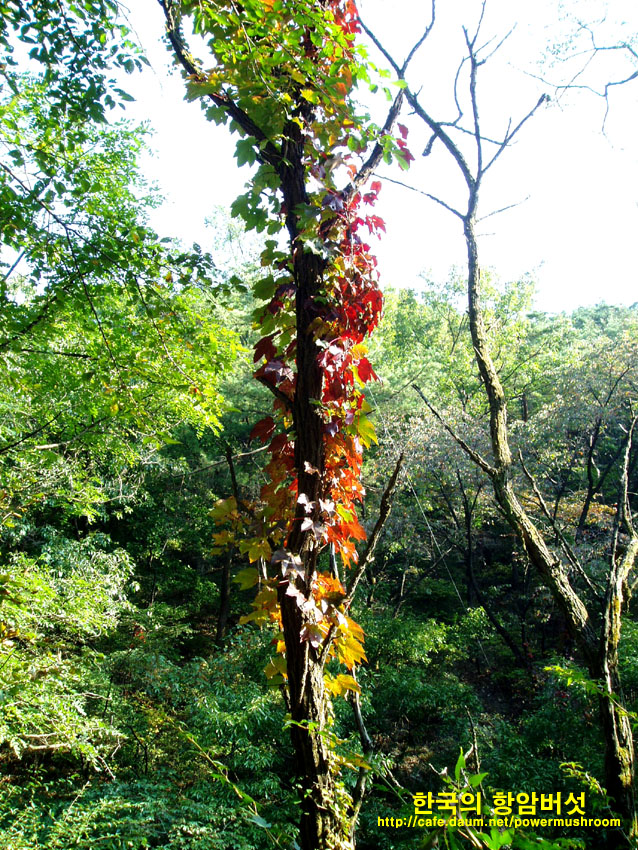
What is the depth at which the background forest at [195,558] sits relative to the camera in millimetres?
2209

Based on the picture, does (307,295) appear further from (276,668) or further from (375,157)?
(276,668)

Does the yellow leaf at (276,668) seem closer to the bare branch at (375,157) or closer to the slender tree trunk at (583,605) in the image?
the slender tree trunk at (583,605)

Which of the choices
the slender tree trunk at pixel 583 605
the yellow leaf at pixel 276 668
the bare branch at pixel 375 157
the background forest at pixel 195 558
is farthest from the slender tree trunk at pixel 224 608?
the bare branch at pixel 375 157

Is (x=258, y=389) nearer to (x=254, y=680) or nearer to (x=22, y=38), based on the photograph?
(x=254, y=680)

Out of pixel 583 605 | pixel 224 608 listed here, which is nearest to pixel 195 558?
pixel 224 608

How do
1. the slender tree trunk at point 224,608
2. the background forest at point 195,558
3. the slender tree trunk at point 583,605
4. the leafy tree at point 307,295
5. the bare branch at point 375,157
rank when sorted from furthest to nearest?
the slender tree trunk at point 224,608, the background forest at point 195,558, the slender tree trunk at point 583,605, the bare branch at point 375,157, the leafy tree at point 307,295

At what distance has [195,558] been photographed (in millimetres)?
13195

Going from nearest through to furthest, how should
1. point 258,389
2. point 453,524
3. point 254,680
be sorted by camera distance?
point 254,680 → point 453,524 → point 258,389

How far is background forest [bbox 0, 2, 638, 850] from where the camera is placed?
2.21 metres

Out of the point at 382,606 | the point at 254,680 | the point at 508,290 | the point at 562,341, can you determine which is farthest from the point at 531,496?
the point at 562,341

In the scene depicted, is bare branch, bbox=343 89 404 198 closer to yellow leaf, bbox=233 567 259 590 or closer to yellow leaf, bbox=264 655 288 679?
yellow leaf, bbox=233 567 259 590

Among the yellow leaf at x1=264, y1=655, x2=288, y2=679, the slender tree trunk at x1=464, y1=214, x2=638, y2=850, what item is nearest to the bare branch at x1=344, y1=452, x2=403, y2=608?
the yellow leaf at x1=264, y1=655, x2=288, y2=679

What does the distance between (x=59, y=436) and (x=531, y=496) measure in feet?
24.1

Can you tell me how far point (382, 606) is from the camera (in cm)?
808
